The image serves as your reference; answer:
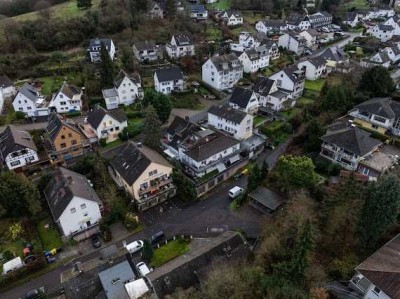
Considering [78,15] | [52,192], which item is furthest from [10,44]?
[52,192]

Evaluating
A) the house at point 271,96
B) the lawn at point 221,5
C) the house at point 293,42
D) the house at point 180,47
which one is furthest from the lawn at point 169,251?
the lawn at point 221,5

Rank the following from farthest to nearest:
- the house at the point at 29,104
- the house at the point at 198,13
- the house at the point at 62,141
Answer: the house at the point at 198,13
the house at the point at 29,104
the house at the point at 62,141

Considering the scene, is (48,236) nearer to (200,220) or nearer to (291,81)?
(200,220)

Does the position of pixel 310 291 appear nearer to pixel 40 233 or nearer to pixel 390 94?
pixel 40 233

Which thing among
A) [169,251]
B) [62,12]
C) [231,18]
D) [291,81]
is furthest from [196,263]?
[231,18]

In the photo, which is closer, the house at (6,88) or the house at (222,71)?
the house at (6,88)

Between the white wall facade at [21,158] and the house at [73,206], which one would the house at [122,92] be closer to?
the white wall facade at [21,158]
